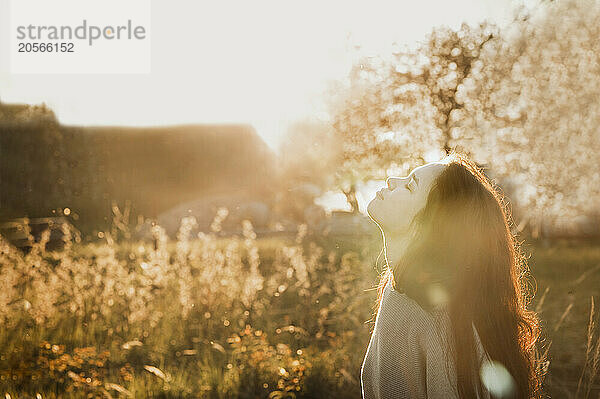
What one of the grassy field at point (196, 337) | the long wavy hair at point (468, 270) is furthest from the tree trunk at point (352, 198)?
the long wavy hair at point (468, 270)

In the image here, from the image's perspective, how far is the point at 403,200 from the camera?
7.25ft

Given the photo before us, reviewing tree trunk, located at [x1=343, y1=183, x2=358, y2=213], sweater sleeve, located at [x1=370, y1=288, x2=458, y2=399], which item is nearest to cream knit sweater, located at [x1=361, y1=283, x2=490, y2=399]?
sweater sleeve, located at [x1=370, y1=288, x2=458, y2=399]

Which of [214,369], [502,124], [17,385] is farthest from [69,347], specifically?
[502,124]

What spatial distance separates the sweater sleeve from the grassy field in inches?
66.6

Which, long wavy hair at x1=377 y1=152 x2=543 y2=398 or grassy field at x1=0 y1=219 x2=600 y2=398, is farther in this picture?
grassy field at x1=0 y1=219 x2=600 y2=398

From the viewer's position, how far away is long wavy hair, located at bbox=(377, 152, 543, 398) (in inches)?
81.7

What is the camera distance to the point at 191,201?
18172 millimetres

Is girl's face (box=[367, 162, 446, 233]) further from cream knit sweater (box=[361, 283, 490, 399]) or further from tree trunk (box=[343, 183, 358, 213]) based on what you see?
tree trunk (box=[343, 183, 358, 213])

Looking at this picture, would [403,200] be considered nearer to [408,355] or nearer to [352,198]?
[408,355]

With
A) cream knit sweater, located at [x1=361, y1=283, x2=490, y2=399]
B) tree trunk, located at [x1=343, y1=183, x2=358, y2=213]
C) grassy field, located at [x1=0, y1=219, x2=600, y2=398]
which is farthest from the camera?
tree trunk, located at [x1=343, y1=183, x2=358, y2=213]

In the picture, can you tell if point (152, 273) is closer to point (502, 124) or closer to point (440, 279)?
point (440, 279)

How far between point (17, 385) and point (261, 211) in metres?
13.0

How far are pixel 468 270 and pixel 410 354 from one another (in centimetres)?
37

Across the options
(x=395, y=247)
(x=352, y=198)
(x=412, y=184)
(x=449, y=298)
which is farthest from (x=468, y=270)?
(x=352, y=198)
